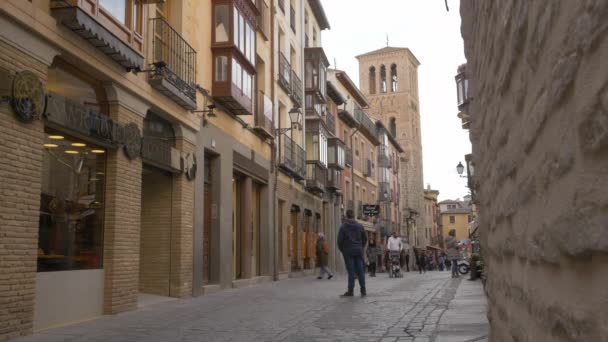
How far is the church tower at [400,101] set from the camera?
224 feet

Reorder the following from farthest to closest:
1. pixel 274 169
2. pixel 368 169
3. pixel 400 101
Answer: pixel 400 101
pixel 368 169
pixel 274 169

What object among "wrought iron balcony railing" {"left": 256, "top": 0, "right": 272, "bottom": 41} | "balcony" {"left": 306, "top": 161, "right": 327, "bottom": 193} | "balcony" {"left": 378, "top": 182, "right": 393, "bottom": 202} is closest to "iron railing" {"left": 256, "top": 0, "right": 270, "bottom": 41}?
"wrought iron balcony railing" {"left": 256, "top": 0, "right": 272, "bottom": 41}

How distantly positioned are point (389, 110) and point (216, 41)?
54.6 meters

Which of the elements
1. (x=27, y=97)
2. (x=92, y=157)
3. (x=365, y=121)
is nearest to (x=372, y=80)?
(x=365, y=121)

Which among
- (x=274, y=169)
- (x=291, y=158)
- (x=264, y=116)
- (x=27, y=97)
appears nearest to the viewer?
(x=27, y=97)

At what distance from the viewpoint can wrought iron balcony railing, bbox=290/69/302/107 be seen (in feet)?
85.3

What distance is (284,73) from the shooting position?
79.9 ft

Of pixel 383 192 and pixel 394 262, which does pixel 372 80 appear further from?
pixel 394 262

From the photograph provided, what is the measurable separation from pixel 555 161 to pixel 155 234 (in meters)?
12.0

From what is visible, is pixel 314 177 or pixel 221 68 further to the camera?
pixel 314 177

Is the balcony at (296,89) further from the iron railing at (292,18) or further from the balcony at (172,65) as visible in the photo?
the balcony at (172,65)

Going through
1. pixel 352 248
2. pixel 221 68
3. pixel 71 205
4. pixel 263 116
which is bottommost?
pixel 352 248

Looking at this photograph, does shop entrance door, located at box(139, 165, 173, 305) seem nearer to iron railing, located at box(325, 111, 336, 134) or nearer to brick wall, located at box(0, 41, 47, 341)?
brick wall, located at box(0, 41, 47, 341)

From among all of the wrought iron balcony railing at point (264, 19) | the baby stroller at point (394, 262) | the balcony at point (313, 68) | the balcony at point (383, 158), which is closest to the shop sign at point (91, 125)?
the wrought iron balcony railing at point (264, 19)
